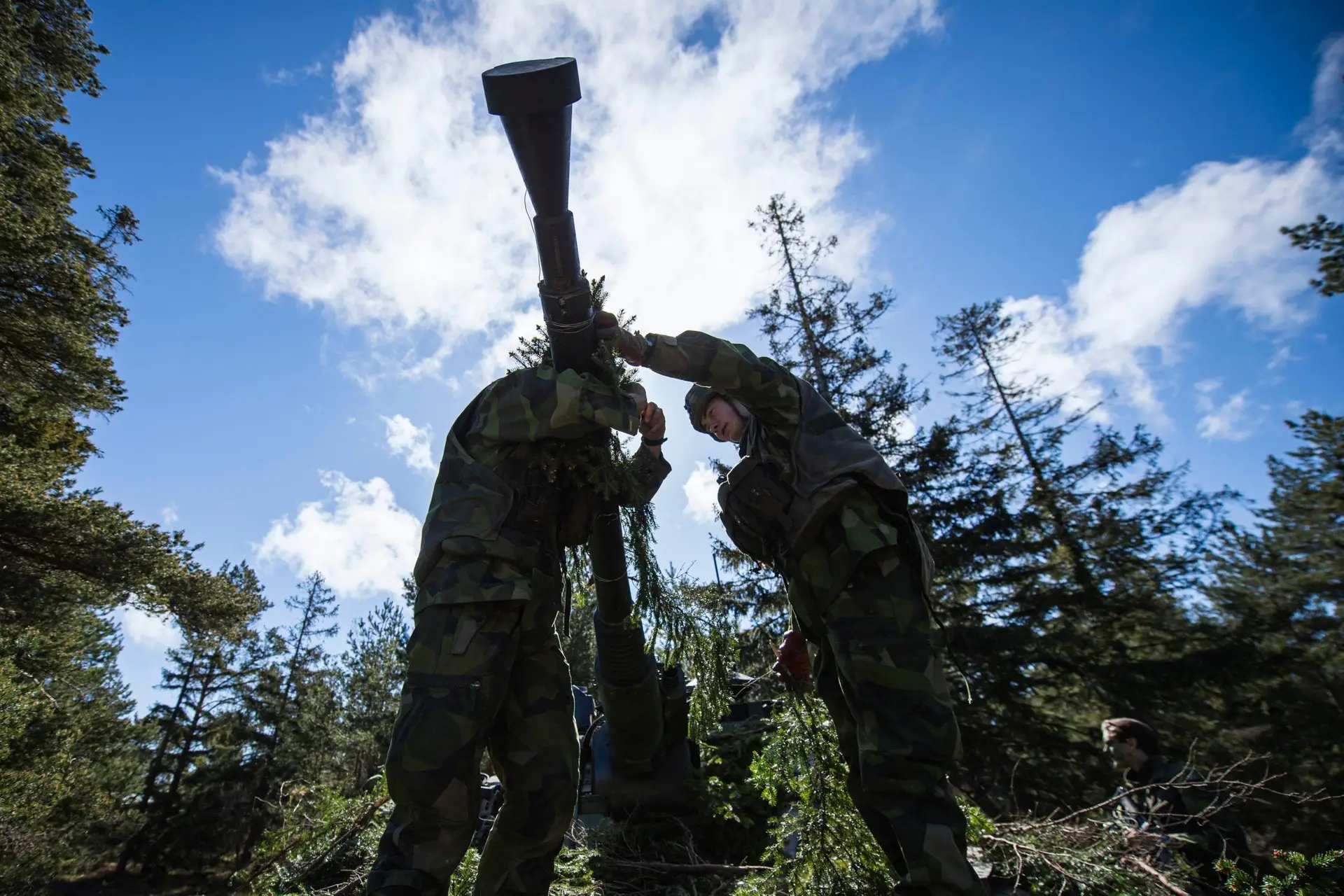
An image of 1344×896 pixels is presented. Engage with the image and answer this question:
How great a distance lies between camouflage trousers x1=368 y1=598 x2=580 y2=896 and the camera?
2414 mm

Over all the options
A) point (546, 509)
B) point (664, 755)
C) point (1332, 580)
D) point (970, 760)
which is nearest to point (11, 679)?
point (664, 755)

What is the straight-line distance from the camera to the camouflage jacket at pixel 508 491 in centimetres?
290

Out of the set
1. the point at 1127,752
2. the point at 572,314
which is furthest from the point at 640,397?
the point at 1127,752

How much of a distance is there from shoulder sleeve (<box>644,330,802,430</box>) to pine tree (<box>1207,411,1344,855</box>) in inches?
402

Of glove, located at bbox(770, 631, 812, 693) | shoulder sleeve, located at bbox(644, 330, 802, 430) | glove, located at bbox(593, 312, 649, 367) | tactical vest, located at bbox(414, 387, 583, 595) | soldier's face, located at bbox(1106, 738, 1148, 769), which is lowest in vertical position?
soldier's face, located at bbox(1106, 738, 1148, 769)

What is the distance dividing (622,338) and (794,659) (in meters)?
2.27

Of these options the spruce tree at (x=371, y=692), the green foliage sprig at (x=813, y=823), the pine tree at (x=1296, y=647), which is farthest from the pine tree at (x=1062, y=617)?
the spruce tree at (x=371, y=692)

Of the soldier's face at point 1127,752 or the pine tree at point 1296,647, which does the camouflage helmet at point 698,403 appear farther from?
the pine tree at point 1296,647

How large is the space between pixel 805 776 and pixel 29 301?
1213cm

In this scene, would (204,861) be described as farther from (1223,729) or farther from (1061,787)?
(1223,729)

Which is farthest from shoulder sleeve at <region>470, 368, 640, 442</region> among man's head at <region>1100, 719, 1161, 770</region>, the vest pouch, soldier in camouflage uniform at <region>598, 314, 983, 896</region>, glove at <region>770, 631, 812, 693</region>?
man's head at <region>1100, 719, 1161, 770</region>

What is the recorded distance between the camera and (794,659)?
4145mm

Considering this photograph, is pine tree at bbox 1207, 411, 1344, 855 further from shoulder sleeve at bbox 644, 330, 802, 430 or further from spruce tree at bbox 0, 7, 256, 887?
spruce tree at bbox 0, 7, 256, 887

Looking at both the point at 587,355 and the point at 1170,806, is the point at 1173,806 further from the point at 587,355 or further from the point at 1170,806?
the point at 587,355
